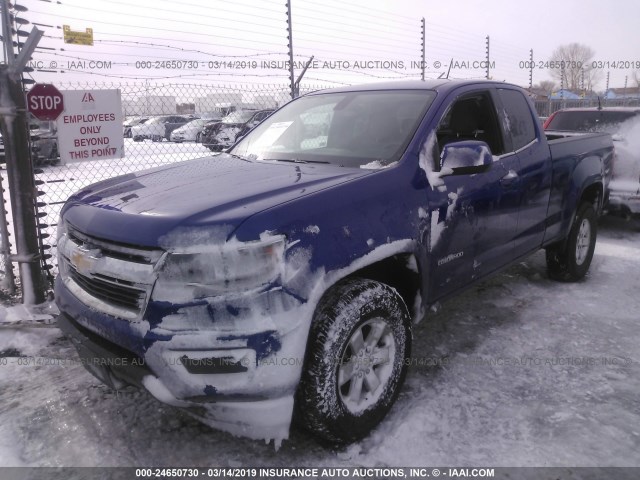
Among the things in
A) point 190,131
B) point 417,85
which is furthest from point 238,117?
point 417,85

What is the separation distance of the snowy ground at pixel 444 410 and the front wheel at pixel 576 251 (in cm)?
79

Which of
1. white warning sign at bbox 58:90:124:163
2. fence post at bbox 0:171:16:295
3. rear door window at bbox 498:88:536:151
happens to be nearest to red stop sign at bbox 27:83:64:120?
white warning sign at bbox 58:90:124:163

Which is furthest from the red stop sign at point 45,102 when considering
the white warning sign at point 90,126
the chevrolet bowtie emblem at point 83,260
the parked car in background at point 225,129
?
the parked car in background at point 225,129

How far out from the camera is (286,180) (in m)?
2.50

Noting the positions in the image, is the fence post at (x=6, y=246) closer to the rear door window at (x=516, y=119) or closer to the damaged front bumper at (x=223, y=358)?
the damaged front bumper at (x=223, y=358)

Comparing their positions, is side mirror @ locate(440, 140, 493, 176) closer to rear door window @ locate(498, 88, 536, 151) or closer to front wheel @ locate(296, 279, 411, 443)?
front wheel @ locate(296, 279, 411, 443)

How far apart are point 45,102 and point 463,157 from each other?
3196 millimetres

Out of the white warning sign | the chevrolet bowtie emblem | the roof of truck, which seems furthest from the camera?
the white warning sign

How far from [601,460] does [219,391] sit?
69.7 inches

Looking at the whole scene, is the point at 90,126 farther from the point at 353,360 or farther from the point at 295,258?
the point at 353,360

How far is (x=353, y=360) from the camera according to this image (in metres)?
2.38

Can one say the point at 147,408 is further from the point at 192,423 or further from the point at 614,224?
the point at 614,224

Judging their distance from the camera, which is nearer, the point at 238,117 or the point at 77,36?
the point at 77,36

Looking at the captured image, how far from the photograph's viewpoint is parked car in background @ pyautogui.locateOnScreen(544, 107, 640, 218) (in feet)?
21.8
